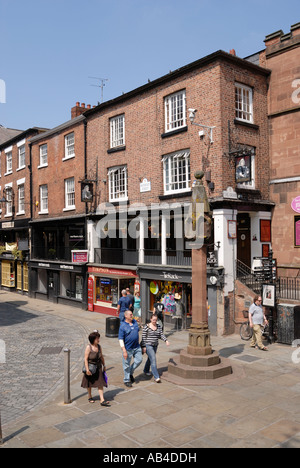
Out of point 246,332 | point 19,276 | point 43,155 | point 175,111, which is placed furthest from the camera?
point 19,276

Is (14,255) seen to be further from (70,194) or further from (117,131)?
(117,131)

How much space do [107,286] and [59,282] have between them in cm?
544

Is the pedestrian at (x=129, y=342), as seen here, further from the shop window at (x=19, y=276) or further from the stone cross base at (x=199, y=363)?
the shop window at (x=19, y=276)

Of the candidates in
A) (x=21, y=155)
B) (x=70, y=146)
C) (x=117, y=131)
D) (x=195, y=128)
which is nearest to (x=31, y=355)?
(x=195, y=128)

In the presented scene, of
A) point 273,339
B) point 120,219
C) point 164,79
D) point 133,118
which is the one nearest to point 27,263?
point 120,219

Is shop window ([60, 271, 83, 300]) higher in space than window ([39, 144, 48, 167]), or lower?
lower

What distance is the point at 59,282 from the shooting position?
25.7 metres

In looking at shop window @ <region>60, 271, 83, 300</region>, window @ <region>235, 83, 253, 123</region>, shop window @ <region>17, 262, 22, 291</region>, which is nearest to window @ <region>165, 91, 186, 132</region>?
window @ <region>235, 83, 253, 123</region>

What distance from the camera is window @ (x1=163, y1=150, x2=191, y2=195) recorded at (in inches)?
671

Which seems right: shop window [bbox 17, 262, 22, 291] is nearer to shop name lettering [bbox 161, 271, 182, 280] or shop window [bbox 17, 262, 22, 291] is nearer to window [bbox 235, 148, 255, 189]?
shop name lettering [bbox 161, 271, 182, 280]

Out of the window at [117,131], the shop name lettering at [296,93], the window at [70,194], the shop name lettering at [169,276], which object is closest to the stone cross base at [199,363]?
the shop name lettering at [169,276]

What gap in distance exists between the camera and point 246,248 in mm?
17531

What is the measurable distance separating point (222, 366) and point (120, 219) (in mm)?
12056

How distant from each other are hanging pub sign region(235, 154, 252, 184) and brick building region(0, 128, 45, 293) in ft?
59.1
